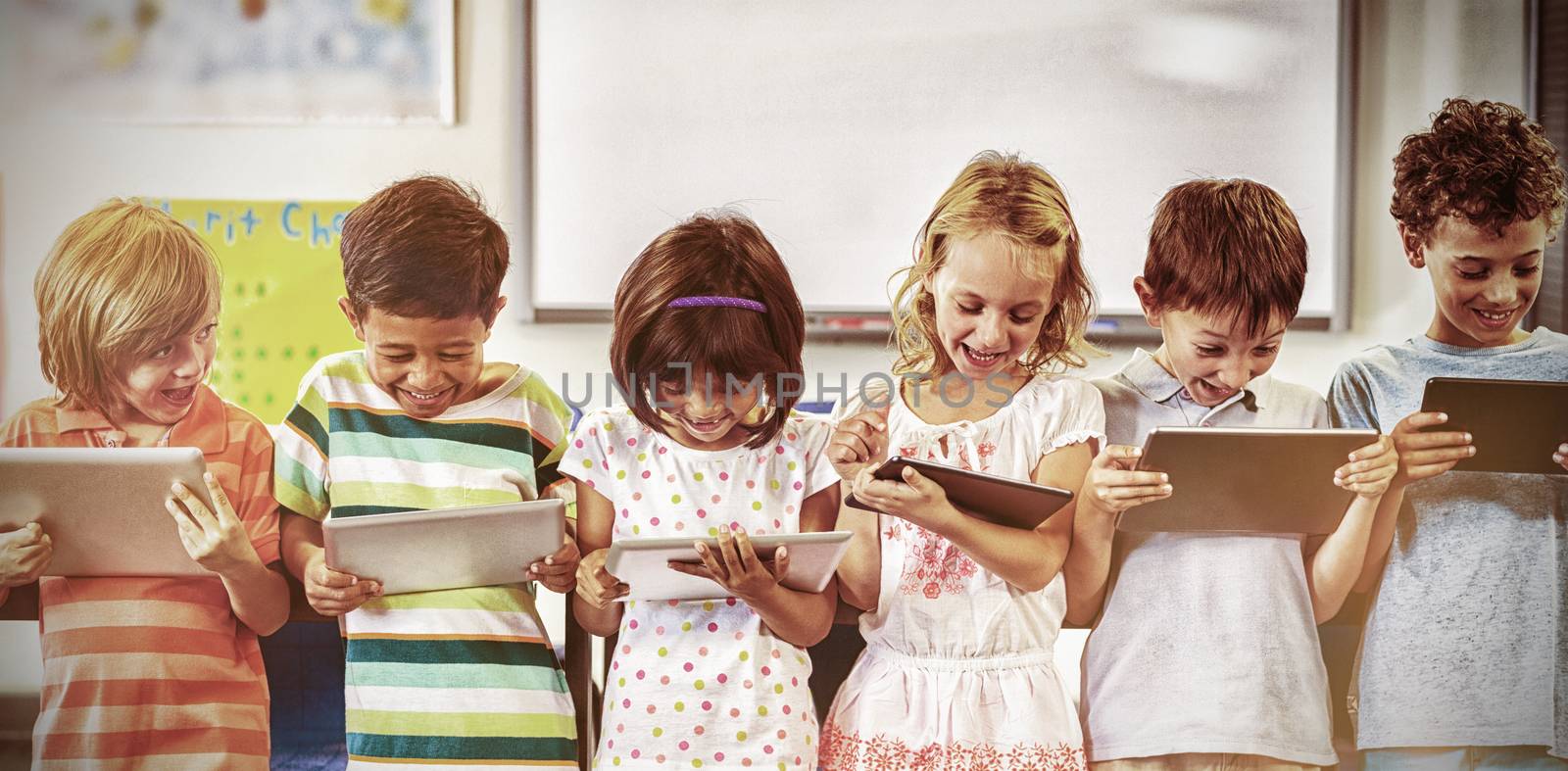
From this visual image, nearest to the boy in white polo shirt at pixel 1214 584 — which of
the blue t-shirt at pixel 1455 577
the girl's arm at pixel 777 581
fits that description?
the blue t-shirt at pixel 1455 577

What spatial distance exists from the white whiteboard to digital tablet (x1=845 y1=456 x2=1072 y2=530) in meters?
0.44

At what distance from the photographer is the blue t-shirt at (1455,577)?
1955 millimetres

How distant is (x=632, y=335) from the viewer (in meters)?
1.86

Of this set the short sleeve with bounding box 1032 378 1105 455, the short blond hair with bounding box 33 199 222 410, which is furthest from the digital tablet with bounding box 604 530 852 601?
the short blond hair with bounding box 33 199 222 410

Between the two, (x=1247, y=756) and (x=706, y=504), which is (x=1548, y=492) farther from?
(x=706, y=504)

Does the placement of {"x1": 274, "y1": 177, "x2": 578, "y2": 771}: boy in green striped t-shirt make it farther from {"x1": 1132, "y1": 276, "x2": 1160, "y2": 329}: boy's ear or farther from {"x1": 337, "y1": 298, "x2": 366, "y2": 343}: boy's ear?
{"x1": 1132, "y1": 276, "x2": 1160, "y2": 329}: boy's ear

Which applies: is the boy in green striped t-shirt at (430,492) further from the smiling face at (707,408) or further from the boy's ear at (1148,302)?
the boy's ear at (1148,302)

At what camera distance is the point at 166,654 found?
6.37 feet

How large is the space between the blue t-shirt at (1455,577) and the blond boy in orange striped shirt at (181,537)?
1693mm

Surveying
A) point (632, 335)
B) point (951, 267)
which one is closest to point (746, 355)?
point (632, 335)

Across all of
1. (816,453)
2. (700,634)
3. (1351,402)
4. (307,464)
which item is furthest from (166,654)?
(1351,402)

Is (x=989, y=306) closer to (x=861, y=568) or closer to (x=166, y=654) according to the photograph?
(x=861, y=568)

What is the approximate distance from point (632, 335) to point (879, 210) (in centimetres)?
46

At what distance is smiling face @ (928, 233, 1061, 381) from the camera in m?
1.81
